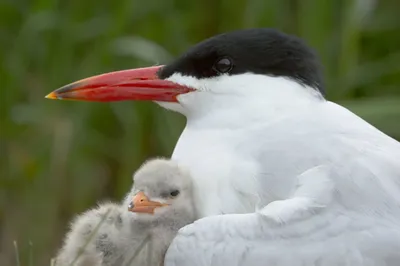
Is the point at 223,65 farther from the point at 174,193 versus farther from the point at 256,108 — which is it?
the point at 174,193

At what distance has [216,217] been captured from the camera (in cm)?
227

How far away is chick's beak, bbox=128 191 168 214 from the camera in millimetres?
2463

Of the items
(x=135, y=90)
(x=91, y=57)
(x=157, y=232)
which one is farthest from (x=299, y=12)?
(x=157, y=232)

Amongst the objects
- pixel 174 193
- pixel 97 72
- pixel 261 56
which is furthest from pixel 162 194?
pixel 97 72

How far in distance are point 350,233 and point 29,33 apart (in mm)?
2454

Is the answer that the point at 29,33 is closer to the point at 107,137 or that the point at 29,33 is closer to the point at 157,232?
the point at 107,137

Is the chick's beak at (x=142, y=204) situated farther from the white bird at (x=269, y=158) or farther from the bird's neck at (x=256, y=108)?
the bird's neck at (x=256, y=108)

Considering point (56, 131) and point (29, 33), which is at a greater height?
point (29, 33)

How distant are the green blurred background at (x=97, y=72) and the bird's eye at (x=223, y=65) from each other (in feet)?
4.89

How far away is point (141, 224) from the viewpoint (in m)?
2.48

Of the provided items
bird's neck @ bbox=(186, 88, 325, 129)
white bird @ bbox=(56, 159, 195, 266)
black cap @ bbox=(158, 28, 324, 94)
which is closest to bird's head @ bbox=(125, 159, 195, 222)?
white bird @ bbox=(56, 159, 195, 266)

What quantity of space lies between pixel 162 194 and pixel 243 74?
1.09 feet

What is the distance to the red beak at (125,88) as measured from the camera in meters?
2.70

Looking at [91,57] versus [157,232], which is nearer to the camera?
[157,232]
